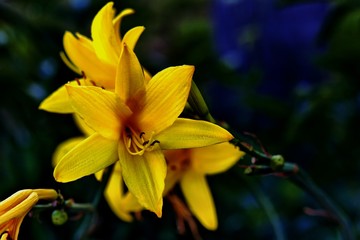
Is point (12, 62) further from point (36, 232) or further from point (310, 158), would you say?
point (310, 158)

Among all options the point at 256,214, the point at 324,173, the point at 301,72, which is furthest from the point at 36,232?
the point at 301,72

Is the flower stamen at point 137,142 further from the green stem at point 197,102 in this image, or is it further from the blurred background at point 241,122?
the blurred background at point 241,122

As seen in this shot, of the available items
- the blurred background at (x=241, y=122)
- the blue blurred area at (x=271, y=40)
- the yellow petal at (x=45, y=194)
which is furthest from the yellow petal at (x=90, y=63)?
the blue blurred area at (x=271, y=40)

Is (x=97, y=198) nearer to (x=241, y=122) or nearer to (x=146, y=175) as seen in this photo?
(x=146, y=175)

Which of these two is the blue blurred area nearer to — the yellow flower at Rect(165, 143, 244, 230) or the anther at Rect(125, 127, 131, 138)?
the yellow flower at Rect(165, 143, 244, 230)

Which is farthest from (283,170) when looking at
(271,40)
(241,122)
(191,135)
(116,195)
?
(271,40)
